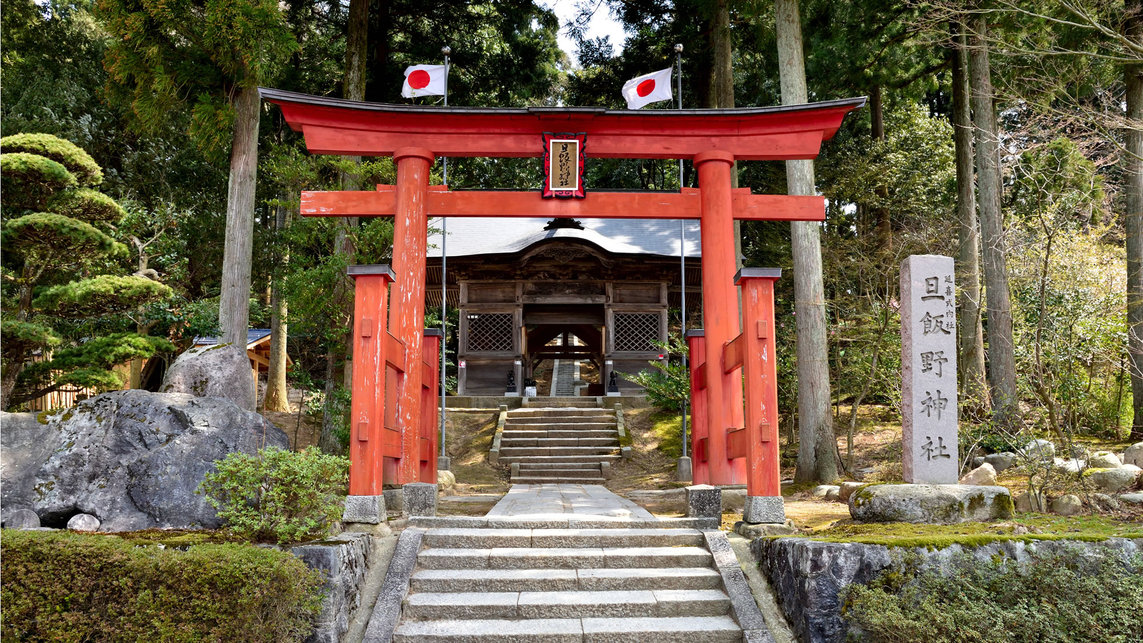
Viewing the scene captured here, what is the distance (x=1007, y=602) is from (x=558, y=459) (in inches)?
381

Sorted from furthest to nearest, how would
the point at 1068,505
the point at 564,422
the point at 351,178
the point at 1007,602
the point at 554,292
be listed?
the point at 554,292
the point at 564,422
the point at 351,178
the point at 1068,505
the point at 1007,602

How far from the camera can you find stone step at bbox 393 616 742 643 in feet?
14.7

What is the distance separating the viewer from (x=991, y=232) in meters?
12.0

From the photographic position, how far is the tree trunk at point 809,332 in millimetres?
10438

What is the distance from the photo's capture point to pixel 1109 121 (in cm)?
884

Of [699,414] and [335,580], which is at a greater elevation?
[699,414]

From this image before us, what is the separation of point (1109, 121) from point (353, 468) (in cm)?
922

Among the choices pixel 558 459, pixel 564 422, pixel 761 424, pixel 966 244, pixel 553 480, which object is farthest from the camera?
pixel 564 422

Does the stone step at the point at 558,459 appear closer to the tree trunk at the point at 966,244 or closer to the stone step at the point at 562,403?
the stone step at the point at 562,403

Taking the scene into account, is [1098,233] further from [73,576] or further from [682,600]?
[73,576]

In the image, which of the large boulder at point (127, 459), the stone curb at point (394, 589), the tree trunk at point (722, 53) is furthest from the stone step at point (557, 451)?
the stone curb at point (394, 589)

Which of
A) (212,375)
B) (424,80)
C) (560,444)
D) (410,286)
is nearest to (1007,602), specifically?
(410,286)

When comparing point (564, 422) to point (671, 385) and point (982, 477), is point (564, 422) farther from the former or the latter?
point (982, 477)

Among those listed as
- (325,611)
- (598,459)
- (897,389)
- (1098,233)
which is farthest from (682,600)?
(1098,233)
